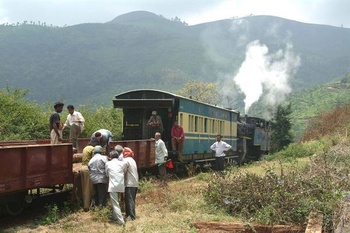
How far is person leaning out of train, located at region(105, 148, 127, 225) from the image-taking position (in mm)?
8299

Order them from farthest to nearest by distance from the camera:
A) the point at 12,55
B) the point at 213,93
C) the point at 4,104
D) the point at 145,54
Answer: the point at 145,54 < the point at 12,55 < the point at 213,93 < the point at 4,104

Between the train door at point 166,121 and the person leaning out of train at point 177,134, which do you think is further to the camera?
the train door at point 166,121

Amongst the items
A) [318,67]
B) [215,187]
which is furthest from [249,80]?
[318,67]

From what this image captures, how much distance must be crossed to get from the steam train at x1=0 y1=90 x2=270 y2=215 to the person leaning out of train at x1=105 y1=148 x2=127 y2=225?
95 centimetres

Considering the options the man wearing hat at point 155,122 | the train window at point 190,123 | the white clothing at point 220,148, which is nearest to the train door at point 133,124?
the man wearing hat at point 155,122

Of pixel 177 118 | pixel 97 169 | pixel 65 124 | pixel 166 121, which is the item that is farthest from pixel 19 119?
pixel 97 169

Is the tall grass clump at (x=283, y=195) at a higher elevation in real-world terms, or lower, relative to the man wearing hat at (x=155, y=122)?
lower

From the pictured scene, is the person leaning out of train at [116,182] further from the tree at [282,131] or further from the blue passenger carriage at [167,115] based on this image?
the tree at [282,131]

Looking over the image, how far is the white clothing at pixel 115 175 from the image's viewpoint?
842 cm

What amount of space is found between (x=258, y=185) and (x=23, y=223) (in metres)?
4.46

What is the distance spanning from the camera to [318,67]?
5044 inches

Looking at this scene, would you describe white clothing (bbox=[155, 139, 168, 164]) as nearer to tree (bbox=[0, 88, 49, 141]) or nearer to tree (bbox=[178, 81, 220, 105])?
tree (bbox=[0, 88, 49, 141])

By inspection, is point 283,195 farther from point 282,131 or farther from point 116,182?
point 282,131

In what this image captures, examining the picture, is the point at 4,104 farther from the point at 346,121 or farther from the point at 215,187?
the point at 346,121
